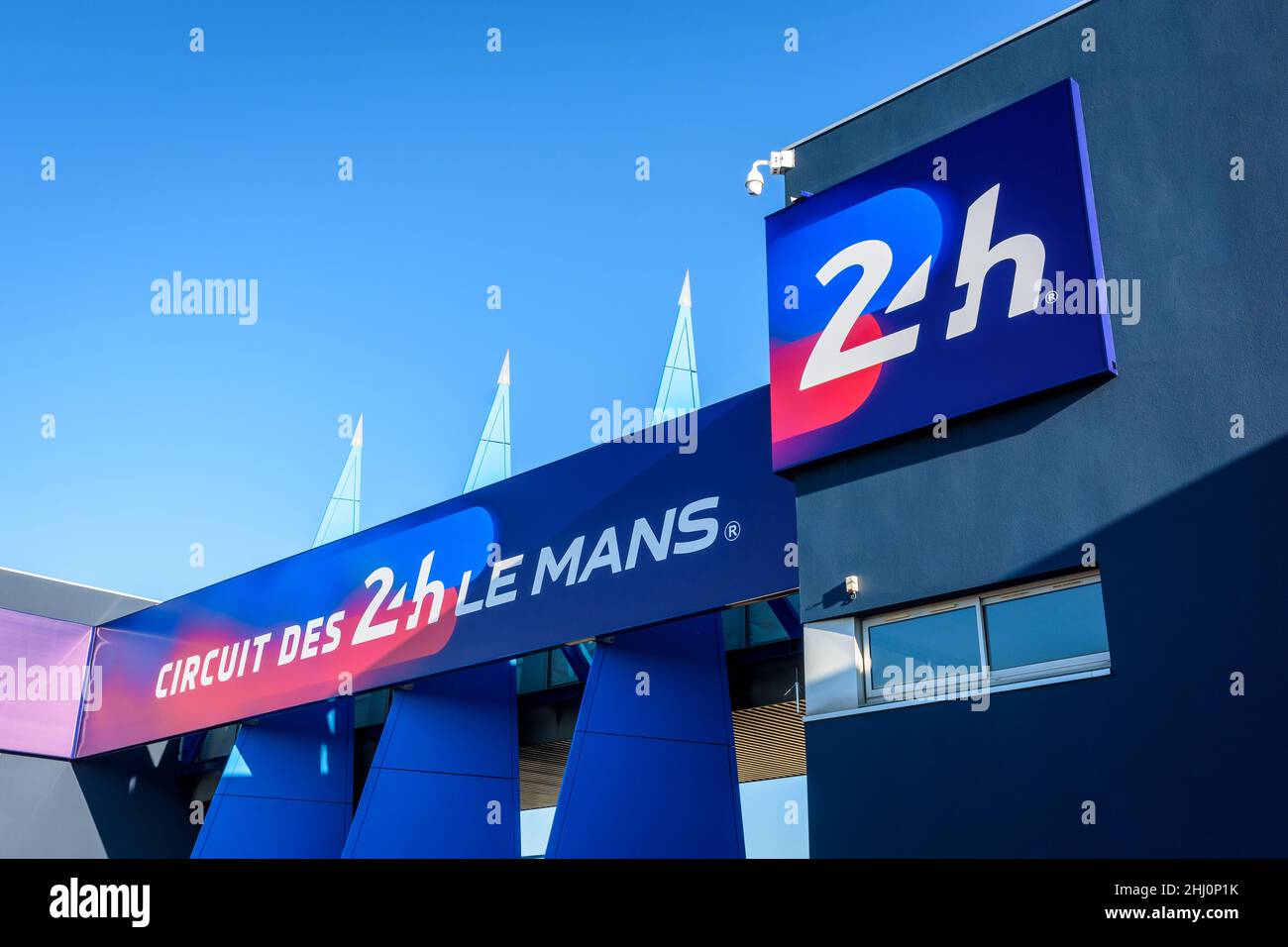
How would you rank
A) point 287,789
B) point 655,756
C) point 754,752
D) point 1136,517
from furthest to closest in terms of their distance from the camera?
point 287,789
point 754,752
point 655,756
point 1136,517

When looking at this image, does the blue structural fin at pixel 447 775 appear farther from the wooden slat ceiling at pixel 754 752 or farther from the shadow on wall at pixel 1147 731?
the shadow on wall at pixel 1147 731

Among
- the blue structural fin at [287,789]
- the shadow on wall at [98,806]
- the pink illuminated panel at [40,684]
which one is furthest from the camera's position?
the pink illuminated panel at [40,684]

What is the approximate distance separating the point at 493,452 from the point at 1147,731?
13369mm

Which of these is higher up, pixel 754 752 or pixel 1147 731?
pixel 754 752

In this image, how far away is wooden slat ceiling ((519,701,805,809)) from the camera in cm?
1533

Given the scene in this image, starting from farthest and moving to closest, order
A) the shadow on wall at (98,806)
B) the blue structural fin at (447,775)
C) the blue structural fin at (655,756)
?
the shadow on wall at (98,806) < the blue structural fin at (447,775) < the blue structural fin at (655,756)

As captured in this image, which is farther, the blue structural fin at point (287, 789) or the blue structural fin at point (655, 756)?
the blue structural fin at point (287, 789)

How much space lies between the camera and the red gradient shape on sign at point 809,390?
9.33 meters

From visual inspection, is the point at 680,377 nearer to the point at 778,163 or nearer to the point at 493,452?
the point at 493,452

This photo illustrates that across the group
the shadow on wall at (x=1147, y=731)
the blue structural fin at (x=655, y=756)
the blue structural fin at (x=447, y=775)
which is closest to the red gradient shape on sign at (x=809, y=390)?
the shadow on wall at (x=1147, y=731)

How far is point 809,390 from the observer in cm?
966

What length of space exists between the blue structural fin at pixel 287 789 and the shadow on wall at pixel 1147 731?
1146cm

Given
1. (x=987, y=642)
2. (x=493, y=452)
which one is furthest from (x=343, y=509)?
(x=987, y=642)

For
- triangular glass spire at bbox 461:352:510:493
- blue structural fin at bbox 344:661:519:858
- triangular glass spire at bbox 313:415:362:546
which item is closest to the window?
blue structural fin at bbox 344:661:519:858
